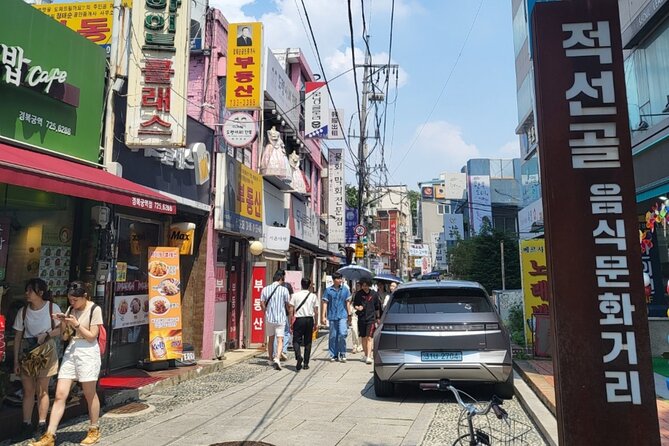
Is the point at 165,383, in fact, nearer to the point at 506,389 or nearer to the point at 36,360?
the point at 36,360

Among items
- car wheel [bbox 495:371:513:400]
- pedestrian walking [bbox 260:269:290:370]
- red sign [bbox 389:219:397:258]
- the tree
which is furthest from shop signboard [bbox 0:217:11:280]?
red sign [bbox 389:219:397:258]

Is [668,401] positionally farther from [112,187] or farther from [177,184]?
[177,184]

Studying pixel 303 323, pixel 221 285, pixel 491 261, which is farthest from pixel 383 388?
pixel 491 261

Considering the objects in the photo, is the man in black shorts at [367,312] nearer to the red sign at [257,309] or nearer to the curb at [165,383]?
the red sign at [257,309]

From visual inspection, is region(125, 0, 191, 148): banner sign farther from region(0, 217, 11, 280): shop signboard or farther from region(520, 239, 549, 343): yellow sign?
region(520, 239, 549, 343): yellow sign

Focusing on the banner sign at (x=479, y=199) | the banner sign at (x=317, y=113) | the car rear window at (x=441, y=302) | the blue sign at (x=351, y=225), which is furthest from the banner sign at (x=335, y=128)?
the banner sign at (x=479, y=199)

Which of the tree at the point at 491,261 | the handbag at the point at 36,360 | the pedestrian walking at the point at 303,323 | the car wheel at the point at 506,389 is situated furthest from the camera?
the tree at the point at 491,261

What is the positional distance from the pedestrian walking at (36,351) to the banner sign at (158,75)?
3.35 m

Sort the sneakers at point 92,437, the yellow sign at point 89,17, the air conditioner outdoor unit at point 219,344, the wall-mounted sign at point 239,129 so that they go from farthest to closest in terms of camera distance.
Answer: the wall-mounted sign at point 239,129 < the air conditioner outdoor unit at point 219,344 < the yellow sign at point 89,17 < the sneakers at point 92,437

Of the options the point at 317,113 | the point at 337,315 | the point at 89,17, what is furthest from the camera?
the point at 317,113

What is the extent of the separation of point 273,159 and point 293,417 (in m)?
9.47

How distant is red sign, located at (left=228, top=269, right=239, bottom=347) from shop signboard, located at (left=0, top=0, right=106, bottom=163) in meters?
5.94

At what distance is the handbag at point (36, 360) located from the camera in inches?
210

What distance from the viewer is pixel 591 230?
3.35 meters
